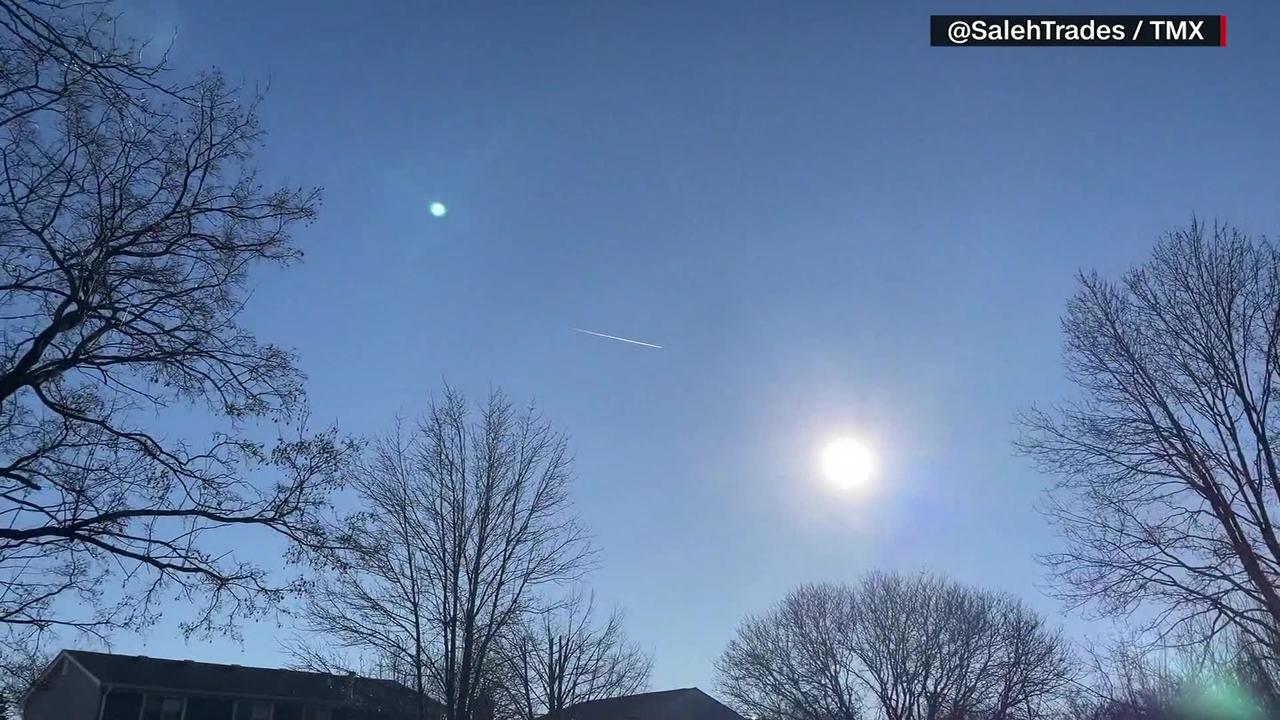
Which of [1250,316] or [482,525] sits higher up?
[1250,316]

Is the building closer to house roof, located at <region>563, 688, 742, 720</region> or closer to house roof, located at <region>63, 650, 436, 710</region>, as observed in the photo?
house roof, located at <region>63, 650, 436, 710</region>

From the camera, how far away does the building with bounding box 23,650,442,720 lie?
3278 cm

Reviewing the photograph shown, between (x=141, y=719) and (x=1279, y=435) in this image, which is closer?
(x=1279, y=435)

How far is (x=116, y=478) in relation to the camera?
29.6 ft

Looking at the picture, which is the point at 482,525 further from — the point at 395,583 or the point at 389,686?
the point at 389,686

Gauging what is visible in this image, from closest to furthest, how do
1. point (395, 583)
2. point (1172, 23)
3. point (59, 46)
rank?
point (59, 46) < point (1172, 23) < point (395, 583)

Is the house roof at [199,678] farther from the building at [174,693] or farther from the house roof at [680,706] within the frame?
the house roof at [680,706]

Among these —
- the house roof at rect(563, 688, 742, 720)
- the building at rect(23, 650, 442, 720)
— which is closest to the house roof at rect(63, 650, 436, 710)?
the building at rect(23, 650, 442, 720)

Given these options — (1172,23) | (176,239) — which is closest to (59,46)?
(176,239)

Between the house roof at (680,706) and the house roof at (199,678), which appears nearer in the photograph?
the house roof at (199,678)

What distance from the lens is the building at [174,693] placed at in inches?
1291

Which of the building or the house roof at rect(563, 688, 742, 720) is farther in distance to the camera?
the house roof at rect(563, 688, 742, 720)

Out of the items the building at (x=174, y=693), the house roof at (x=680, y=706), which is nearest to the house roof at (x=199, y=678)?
the building at (x=174, y=693)

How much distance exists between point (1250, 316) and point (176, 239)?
1665cm
